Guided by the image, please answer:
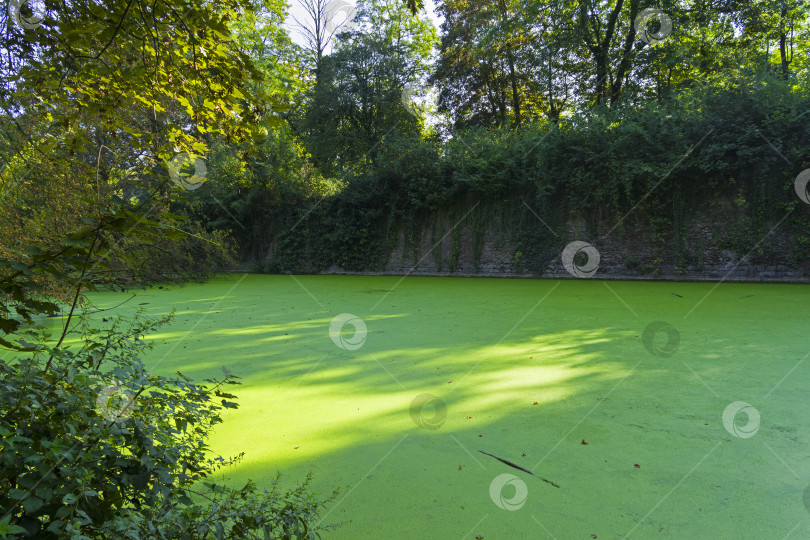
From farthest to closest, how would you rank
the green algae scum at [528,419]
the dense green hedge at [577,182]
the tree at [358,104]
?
1. the tree at [358,104]
2. the dense green hedge at [577,182]
3. the green algae scum at [528,419]

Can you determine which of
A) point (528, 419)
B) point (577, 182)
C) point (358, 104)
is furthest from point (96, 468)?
point (358, 104)

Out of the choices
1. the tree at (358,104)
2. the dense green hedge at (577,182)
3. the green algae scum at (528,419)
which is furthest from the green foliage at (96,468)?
the tree at (358,104)

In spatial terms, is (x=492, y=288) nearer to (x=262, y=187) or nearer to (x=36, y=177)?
(x=36, y=177)

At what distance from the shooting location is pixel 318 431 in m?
2.20

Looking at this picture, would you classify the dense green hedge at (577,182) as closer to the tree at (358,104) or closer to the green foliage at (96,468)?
the tree at (358,104)

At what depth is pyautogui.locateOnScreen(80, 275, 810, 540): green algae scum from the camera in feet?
5.01

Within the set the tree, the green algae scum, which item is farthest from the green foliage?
the tree

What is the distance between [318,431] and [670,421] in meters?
1.74

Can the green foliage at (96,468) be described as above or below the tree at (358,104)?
below

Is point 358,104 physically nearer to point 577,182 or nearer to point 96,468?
point 577,182

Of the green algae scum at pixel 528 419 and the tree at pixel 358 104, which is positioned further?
the tree at pixel 358 104

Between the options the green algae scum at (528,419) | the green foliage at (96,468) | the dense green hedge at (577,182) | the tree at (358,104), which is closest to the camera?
the green foliage at (96,468)

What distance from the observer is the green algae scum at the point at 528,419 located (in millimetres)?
1527

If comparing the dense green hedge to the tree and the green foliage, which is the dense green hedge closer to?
the tree
